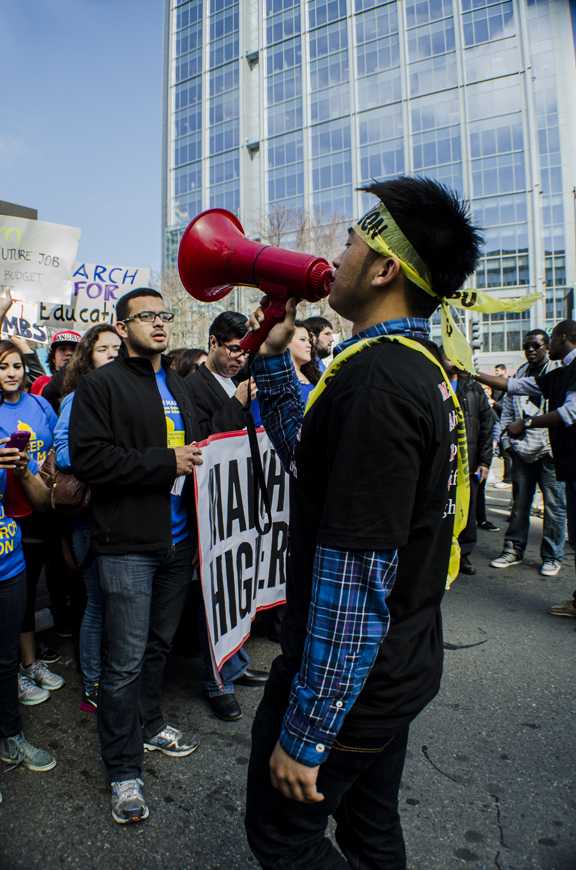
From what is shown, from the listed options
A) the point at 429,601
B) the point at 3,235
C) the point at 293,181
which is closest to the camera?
the point at 429,601

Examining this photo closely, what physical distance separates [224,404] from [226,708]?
1571 millimetres

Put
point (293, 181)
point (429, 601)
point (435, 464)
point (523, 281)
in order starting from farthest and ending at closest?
point (293, 181) → point (523, 281) → point (429, 601) → point (435, 464)

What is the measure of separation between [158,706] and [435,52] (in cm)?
5499

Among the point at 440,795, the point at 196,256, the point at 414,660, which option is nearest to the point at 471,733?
the point at 440,795

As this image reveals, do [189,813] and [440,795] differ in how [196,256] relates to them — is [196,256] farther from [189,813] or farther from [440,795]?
[440,795]

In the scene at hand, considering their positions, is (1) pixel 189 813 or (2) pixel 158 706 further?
(2) pixel 158 706

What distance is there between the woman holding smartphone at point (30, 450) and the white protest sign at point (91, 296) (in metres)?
3.86

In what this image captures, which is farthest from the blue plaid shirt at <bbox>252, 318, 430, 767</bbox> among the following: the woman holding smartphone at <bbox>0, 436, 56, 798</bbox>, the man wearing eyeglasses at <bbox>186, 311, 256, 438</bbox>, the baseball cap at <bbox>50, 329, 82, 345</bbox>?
the baseball cap at <bbox>50, 329, 82, 345</bbox>

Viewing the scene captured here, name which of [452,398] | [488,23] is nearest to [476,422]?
[452,398]

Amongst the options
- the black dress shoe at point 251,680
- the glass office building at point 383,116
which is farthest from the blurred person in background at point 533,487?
the glass office building at point 383,116

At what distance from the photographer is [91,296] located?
271 inches

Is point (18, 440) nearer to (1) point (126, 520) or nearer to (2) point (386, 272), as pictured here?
(1) point (126, 520)

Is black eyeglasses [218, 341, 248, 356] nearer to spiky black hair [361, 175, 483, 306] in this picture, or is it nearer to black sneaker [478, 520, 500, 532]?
spiky black hair [361, 175, 483, 306]

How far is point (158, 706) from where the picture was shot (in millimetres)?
2750
